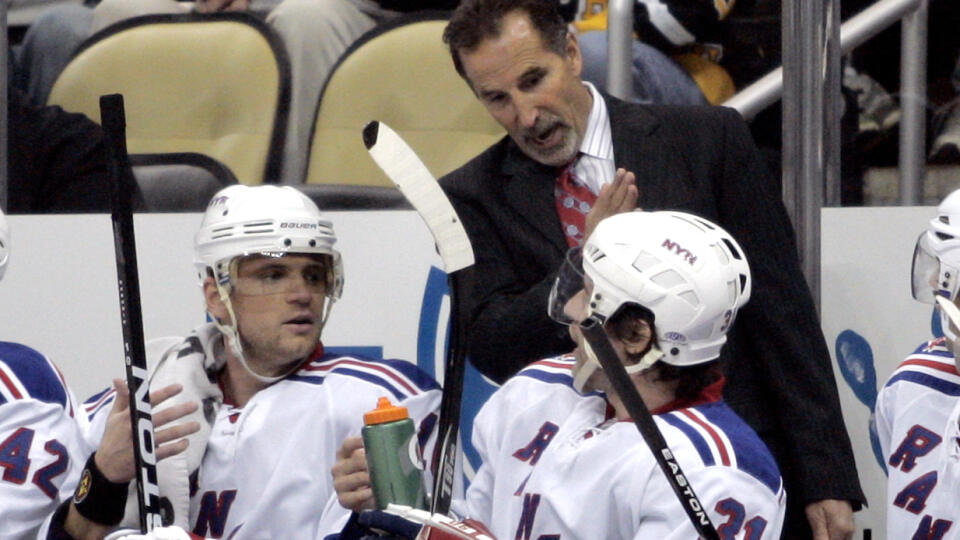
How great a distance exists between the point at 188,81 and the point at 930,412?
1806 millimetres

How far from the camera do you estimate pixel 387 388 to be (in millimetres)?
2664

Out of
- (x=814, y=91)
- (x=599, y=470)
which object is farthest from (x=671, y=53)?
(x=599, y=470)

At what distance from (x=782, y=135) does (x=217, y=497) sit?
1.28 metres

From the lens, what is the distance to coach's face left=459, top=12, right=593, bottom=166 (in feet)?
8.86

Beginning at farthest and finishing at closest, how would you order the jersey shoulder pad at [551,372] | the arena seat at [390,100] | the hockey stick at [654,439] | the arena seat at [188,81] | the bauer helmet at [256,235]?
the arena seat at [188,81], the arena seat at [390,100], the bauer helmet at [256,235], the jersey shoulder pad at [551,372], the hockey stick at [654,439]

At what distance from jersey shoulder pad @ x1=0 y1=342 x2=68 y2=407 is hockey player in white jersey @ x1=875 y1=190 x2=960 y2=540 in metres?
1.33

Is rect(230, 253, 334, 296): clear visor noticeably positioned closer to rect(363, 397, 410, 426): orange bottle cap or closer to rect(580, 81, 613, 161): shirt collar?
rect(580, 81, 613, 161): shirt collar

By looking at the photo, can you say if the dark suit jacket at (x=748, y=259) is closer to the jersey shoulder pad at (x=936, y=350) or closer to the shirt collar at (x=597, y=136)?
the shirt collar at (x=597, y=136)

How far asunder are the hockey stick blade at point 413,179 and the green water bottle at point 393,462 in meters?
0.24

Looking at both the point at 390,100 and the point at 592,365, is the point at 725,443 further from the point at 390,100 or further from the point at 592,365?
the point at 390,100

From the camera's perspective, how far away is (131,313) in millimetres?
2191

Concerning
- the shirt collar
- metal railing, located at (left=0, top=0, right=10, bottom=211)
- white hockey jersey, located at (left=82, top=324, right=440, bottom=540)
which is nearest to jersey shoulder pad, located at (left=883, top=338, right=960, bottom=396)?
the shirt collar

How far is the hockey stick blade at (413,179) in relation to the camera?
197cm

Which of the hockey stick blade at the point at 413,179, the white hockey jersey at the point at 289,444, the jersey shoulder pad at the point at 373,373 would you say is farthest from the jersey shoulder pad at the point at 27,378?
the hockey stick blade at the point at 413,179
